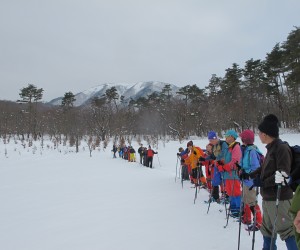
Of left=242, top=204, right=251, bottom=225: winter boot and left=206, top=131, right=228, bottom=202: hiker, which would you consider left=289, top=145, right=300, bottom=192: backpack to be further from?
left=206, top=131, right=228, bottom=202: hiker

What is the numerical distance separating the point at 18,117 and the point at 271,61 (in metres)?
43.1

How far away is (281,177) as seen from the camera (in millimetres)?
3324

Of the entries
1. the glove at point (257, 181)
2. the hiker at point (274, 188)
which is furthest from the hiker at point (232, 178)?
the hiker at point (274, 188)

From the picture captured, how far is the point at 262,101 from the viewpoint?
41.5m

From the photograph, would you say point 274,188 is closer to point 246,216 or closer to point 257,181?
point 257,181

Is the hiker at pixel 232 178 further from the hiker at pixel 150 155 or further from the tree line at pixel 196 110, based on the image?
the tree line at pixel 196 110

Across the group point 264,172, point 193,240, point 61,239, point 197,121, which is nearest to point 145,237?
point 193,240

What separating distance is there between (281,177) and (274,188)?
1.50ft

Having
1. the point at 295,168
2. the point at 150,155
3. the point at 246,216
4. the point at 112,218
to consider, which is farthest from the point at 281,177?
the point at 150,155

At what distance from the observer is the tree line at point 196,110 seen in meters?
37.2

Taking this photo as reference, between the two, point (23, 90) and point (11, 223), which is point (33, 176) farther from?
point (23, 90)

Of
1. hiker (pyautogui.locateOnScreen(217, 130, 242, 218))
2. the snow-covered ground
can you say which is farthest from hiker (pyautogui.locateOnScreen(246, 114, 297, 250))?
hiker (pyautogui.locateOnScreen(217, 130, 242, 218))

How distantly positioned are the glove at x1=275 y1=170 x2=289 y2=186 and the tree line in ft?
91.2

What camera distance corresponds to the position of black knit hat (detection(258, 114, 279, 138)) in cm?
374
